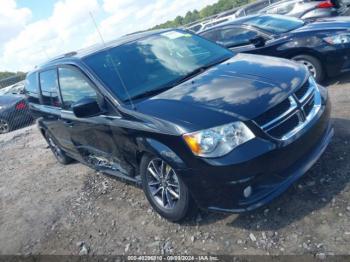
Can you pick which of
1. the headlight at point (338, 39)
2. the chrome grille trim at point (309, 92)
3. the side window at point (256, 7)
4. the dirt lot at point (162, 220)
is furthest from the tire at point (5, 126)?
the side window at point (256, 7)

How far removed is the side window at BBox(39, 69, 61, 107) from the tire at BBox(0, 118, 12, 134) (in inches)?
265

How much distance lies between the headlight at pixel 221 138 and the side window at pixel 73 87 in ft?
5.01

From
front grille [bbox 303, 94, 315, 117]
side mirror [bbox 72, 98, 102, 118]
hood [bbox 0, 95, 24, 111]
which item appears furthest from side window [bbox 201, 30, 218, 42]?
hood [bbox 0, 95, 24, 111]

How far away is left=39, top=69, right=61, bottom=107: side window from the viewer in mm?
5098

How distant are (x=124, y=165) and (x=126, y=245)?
896 mm

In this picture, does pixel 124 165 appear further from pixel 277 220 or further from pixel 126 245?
pixel 277 220

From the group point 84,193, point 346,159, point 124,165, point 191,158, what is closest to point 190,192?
point 191,158

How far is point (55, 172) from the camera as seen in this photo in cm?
643

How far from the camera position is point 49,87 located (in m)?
5.35

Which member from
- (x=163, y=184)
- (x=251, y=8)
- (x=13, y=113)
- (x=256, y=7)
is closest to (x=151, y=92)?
(x=163, y=184)

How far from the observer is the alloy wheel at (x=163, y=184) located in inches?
140

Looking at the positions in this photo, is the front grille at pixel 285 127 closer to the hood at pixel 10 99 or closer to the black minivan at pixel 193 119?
the black minivan at pixel 193 119

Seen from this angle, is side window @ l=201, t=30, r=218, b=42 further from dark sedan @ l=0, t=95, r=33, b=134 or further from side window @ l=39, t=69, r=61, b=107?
dark sedan @ l=0, t=95, r=33, b=134

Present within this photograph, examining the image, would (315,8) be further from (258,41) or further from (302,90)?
(302,90)
